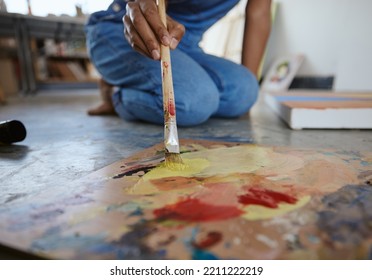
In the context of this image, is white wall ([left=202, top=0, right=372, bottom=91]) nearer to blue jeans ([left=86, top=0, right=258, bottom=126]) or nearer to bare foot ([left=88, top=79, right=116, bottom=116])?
blue jeans ([left=86, top=0, right=258, bottom=126])

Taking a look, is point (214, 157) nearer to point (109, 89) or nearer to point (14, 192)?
point (14, 192)

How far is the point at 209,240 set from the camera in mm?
331

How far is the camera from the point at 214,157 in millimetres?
639

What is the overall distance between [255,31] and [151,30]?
2.51ft

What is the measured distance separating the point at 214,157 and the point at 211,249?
33 cm

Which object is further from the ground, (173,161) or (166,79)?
(166,79)

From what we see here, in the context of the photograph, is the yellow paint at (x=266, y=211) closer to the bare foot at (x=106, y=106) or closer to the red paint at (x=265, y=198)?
the red paint at (x=265, y=198)

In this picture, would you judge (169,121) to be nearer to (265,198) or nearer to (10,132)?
(265,198)

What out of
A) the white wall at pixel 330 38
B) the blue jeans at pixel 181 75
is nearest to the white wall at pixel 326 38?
the white wall at pixel 330 38

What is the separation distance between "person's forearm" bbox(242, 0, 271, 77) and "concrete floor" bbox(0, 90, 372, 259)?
0.26 meters

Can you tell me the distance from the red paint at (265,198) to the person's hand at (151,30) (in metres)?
0.31

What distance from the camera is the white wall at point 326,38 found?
1.74 meters

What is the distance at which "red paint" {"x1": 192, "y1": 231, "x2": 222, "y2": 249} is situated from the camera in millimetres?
323

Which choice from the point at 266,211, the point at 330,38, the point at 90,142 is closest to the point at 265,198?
the point at 266,211
